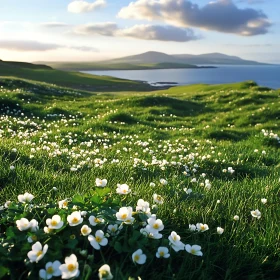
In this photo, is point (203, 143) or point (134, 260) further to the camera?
point (203, 143)

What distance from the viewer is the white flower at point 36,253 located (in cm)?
239

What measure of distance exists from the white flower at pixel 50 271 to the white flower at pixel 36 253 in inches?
3.3

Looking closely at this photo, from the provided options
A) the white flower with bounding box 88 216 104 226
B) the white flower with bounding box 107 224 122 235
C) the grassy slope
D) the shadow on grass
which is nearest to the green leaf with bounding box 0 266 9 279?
the white flower with bounding box 88 216 104 226

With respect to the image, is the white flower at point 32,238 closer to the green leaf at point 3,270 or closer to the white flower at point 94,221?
the green leaf at point 3,270

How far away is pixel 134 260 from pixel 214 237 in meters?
1.26

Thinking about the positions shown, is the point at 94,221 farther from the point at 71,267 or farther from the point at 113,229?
the point at 71,267

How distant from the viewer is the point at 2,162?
226 inches

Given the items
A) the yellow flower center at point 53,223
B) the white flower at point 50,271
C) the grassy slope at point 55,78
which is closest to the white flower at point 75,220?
the yellow flower center at point 53,223

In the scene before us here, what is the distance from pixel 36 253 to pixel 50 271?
176 millimetres

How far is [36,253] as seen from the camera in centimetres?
244

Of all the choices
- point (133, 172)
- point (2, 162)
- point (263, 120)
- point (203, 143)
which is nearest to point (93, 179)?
point (133, 172)

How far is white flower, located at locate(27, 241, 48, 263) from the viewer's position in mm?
2392

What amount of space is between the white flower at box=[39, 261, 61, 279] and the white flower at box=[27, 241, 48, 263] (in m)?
0.08

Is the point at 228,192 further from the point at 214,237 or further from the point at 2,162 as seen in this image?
the point at 2,162
